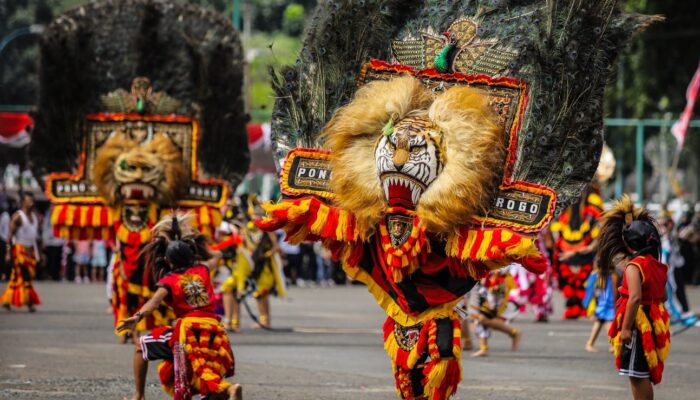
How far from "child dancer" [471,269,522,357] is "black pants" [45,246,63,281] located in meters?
16.0

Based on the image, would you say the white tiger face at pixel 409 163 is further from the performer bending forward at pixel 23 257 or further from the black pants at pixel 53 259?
the black pants at pixel 53 259

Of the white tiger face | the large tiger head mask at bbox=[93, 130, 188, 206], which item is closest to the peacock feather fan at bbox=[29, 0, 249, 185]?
the large tiger head mask at bbox=[93, 130, 188, 206]

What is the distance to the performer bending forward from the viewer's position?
2011cm

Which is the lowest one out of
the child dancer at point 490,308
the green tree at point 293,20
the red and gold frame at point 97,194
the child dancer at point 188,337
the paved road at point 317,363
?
the paved road at point 317,363

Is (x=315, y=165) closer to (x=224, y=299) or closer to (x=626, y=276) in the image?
(x=626, y=276)

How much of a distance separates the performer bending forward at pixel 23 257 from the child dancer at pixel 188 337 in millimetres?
10450

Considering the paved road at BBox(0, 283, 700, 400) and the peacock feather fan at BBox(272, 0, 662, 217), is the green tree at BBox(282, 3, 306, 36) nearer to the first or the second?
the paved road at BBox(0, 283, 700, 400)

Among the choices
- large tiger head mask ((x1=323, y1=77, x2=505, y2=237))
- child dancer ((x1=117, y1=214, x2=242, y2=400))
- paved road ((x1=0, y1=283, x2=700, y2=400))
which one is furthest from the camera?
paved road ((x1=0, y1=283, x2=700, y2=400))

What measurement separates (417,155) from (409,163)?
0.23 feet

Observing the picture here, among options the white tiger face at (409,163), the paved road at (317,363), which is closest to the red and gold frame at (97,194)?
the paved road at (317,363)

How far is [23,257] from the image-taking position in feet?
66.1

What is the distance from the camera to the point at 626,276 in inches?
372

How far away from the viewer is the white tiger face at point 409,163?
8312 millimetres

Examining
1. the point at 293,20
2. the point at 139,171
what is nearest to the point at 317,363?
the point at 139,171
